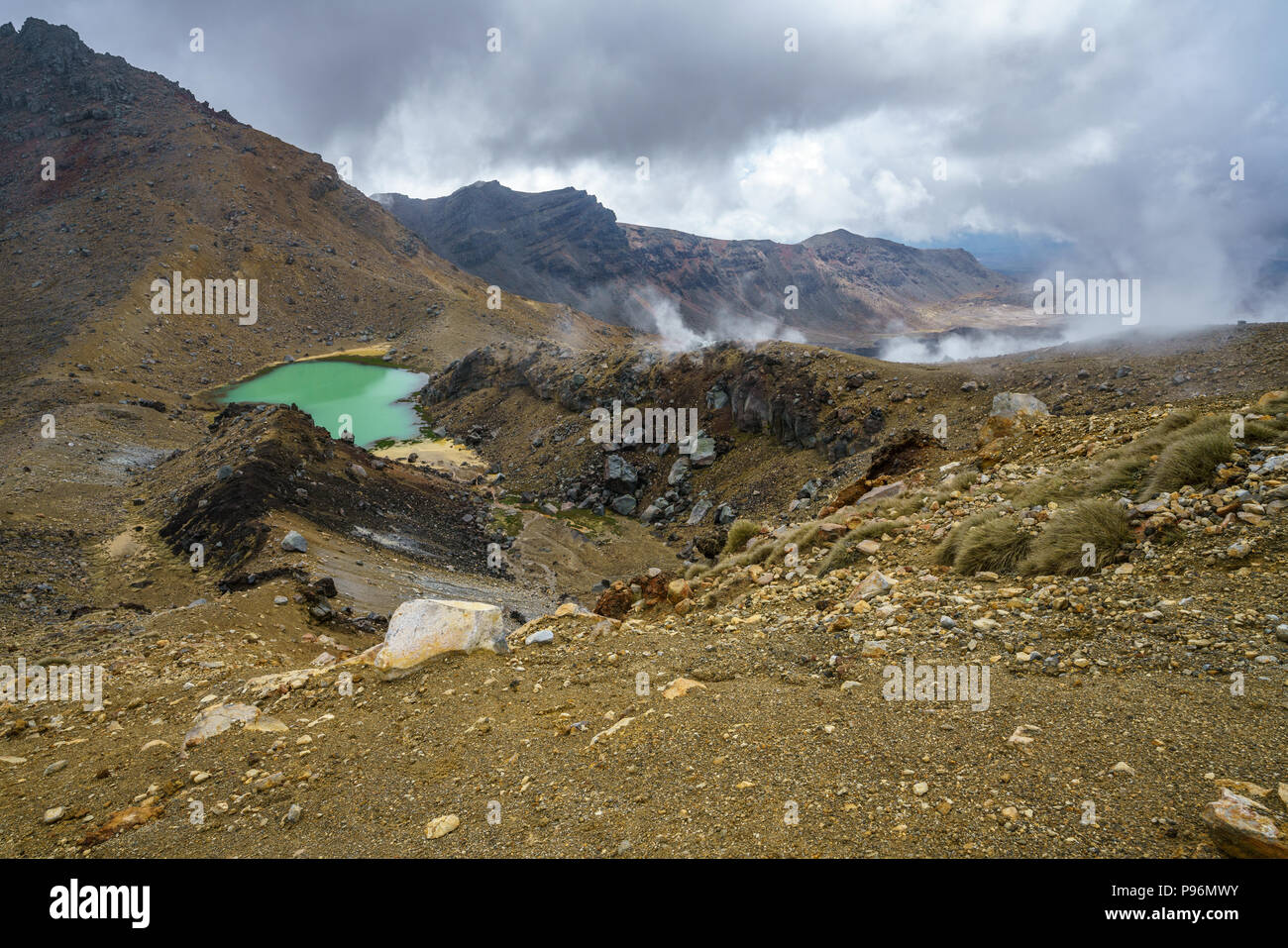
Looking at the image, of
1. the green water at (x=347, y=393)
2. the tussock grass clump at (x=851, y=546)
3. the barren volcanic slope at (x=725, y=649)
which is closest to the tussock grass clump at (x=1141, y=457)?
the barren volcanic slope at (x=725, y=649)

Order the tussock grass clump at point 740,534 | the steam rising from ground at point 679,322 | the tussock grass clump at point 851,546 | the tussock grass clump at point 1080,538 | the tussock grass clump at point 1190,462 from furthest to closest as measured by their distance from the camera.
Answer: the steam rising from ground at point 679,322
the tussock grass clump at point 740,534
the tussock grass clump at point 851,546
the tussock grass clump at point 1190,462
the tussock grass clump at point 1080,538

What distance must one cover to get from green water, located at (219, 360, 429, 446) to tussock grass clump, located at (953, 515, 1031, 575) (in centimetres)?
3713

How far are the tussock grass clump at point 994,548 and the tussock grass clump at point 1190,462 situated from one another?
1.32 meters

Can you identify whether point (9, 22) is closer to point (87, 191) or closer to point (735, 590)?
point (87, 191)

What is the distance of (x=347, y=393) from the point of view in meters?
49.6

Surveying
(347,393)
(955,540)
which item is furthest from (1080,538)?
(347,393)

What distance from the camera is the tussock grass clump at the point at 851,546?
818 centimetres

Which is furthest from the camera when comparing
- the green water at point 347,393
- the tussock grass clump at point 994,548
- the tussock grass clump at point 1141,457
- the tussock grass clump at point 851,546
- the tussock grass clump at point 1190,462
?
the green water at point 347,393

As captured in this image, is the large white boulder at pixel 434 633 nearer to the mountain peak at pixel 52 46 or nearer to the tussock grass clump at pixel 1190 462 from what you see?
the tussock grass clump at pixel 1190 462

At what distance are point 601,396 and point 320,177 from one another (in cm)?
8436

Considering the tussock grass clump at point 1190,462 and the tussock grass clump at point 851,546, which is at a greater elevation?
the tussock grass clump at point 1190,462

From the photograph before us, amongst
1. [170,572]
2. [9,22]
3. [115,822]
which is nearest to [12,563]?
[170,572]

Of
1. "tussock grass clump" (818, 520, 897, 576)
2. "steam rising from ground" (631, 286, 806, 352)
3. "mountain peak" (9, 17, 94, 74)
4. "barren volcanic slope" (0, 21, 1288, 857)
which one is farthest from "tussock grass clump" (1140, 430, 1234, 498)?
"steam rising from ground" (631, 286, 806, 352)

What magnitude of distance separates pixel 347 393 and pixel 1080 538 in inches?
2078
